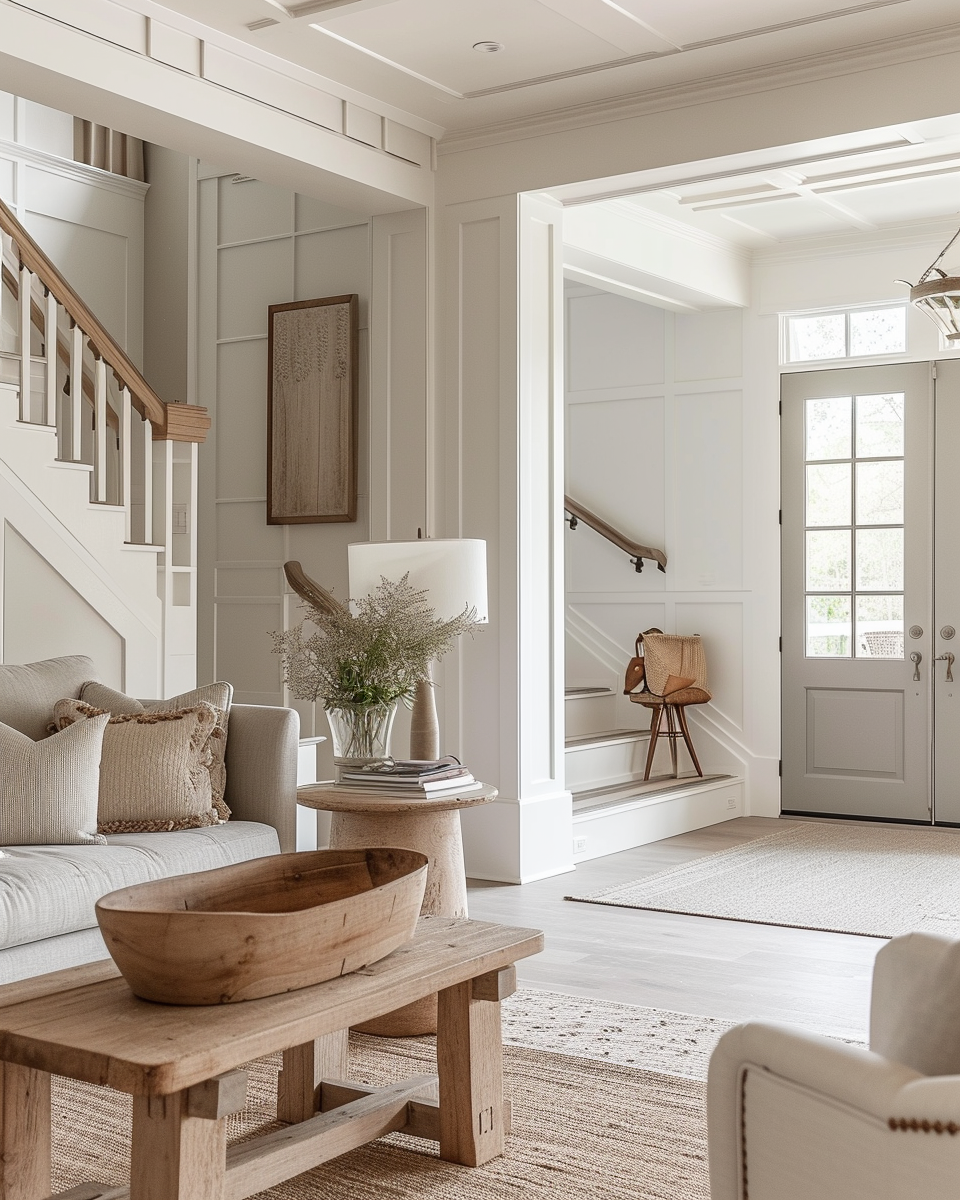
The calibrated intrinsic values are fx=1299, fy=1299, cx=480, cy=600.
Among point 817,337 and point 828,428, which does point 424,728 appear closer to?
point 828,428

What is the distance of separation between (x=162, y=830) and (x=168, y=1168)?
6.00 feet

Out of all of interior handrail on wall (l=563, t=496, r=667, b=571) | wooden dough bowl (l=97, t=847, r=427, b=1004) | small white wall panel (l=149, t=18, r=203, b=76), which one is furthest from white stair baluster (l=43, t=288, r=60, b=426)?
interior handrail on wall (l=563, t=496, r=667, b=571)

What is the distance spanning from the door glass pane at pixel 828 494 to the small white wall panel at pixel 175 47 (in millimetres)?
3990

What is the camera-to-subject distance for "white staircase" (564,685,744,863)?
19.5ft

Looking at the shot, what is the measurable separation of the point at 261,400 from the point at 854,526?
10.4 ft

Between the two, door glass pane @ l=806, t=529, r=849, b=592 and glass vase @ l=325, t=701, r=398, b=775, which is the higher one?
door glass pane @ l=806, t=529, r=849, b=592

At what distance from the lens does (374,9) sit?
13.9ft

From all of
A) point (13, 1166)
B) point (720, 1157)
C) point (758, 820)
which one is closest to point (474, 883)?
point (758, 820)

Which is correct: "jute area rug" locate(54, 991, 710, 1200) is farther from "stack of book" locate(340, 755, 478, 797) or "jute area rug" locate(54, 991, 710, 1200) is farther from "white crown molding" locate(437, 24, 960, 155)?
"white crown molding" locate(437, 24, 960, 155)

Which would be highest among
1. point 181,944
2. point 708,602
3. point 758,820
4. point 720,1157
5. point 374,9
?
point 374,9

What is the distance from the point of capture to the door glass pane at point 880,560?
682cm

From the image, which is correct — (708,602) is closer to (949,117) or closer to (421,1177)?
(949,117)

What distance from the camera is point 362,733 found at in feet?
11.6

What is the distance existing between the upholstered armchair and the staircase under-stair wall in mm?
3648
